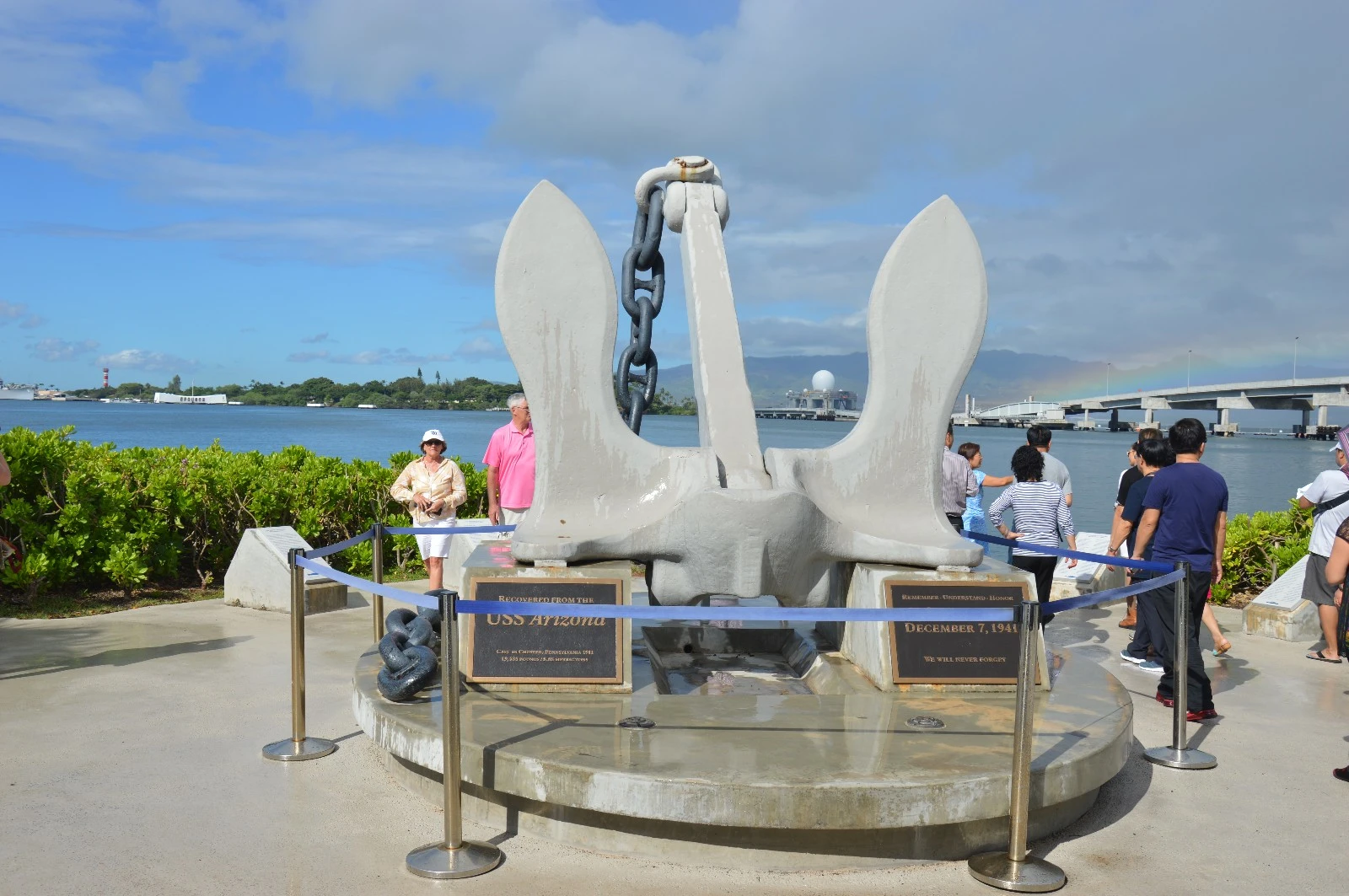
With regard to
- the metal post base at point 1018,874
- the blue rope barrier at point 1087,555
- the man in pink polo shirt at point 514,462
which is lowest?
the metal post base at point 1018,874

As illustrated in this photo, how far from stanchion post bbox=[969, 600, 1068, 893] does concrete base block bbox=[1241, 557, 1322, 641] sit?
4.80m

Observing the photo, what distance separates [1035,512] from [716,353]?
2617 millimetres

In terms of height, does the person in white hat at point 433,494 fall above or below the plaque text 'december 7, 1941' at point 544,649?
above

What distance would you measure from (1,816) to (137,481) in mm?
5335

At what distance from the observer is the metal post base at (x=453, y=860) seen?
3.37m

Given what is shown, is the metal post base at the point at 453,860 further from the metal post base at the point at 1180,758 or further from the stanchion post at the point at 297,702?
the metal post base at the point at 1180,758

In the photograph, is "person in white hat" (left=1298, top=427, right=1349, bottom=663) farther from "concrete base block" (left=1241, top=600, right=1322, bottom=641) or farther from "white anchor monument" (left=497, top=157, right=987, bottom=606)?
"white anchor monument" (left=497, top=157, right=987, bottom=606)

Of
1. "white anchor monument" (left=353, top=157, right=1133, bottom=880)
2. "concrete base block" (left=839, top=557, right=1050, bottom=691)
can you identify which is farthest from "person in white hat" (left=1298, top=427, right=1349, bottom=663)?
"concrete base block" (left=839, top=557, right=1050, bottom=691)

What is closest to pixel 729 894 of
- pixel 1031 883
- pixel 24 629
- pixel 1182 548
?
pixel 1031 883

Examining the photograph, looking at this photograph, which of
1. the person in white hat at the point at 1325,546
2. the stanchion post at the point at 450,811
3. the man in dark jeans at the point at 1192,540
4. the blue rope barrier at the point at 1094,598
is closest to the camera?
the stanchion post at the point at 450,811

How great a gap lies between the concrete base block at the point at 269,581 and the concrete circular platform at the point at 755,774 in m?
3.87

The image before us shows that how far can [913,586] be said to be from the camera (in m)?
4.76

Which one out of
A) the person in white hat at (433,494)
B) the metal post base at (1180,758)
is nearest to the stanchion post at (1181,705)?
the metal post base at (1180,758)

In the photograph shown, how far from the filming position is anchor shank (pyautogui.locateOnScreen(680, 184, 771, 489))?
5043mm
